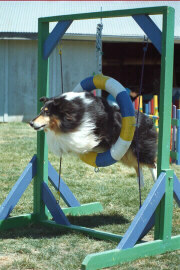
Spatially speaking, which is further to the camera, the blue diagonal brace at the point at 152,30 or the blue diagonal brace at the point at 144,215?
the blue diagonal brace at the point at 152,30

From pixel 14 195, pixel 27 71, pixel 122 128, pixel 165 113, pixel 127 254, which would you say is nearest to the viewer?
pixel 127 254

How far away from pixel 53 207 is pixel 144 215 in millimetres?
1224

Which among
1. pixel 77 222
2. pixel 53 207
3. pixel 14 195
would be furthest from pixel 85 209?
pixel 14 195

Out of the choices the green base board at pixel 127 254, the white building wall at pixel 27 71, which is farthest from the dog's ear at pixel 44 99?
the white building wall at pixel 27 71

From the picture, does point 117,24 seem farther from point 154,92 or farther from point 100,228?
point 100,228

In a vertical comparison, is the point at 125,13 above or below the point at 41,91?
above

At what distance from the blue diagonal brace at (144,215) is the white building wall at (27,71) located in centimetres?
1090

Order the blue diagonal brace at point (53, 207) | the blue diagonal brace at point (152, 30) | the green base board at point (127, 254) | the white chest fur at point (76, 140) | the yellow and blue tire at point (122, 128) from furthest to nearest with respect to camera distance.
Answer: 1. the blue diagonal brace at point (53, 207)
2. the white chest fur at point (76, 140)
3. the yellow and blue tire at point (122, 128)
4. the blue diagonal brace at point (152, 30)
5. the green base board at point (127, 254)

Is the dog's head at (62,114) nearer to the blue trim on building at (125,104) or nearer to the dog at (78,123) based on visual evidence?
the dog at (78,123)

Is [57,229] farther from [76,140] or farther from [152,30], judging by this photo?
[152,30]

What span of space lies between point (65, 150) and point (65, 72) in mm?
10608

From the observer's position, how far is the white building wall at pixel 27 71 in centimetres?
1484

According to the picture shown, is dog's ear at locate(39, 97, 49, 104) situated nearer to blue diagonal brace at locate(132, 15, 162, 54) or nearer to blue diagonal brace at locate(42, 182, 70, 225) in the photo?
blue diagonal brace at locate(42, 182, 70, 225)

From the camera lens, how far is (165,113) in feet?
13.6
